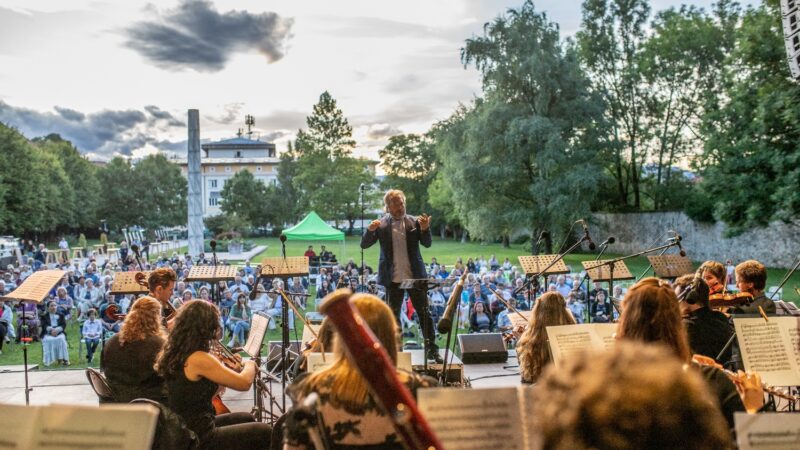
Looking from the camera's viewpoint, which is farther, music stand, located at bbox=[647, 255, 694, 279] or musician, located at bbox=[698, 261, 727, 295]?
music stand, located at bbox=[647, 255, 694, 279]

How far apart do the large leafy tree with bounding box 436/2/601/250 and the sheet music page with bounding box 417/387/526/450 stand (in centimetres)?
2698

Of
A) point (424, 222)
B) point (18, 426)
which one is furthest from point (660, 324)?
point (424, 222)

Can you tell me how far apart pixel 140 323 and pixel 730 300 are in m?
4.78

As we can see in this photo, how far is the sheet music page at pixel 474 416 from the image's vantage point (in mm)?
1730

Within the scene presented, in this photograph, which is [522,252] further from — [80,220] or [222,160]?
[222,160]

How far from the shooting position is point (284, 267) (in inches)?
318

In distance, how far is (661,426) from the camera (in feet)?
3.35

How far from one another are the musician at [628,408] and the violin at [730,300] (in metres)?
4.51

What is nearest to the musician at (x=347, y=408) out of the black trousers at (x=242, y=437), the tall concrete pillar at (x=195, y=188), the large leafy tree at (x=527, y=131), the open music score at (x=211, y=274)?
the black trousers at (x=242, y=437)

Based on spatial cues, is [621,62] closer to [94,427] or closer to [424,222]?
[424,222]

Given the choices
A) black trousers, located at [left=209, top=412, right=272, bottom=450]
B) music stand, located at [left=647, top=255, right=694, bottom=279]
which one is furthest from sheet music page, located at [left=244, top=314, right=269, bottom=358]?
music stand, located at [left=647, top=255, right=694, bottom=279]

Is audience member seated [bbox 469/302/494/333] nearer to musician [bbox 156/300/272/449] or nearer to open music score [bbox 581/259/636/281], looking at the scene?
open music score [bbox 581/259/636/281]

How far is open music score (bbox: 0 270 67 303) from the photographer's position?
5973 mm

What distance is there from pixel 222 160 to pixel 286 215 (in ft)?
98.9
